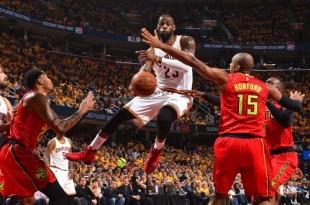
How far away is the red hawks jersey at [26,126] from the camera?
5.73m

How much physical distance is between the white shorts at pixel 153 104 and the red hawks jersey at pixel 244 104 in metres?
1.60

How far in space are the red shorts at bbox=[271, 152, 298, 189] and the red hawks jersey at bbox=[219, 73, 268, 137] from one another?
161 centimetres

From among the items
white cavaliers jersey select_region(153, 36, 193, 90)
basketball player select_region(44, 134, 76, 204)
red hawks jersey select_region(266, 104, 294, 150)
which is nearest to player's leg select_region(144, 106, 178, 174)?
white cavaliers jersey select_region(153, 36, 193, 90)

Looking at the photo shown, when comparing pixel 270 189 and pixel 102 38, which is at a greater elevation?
pixel 102 38

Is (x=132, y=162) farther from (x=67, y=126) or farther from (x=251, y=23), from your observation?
(x=251, y=23)

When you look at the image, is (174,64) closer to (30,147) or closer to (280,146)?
(280,146)

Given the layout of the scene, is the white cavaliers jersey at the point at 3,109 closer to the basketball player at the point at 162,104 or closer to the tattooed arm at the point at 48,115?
the basketball player at the point at 162,104

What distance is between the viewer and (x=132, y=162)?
20375 millimetres

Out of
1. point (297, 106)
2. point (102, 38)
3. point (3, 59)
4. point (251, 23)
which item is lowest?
point (297, 106)

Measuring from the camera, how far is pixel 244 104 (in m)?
5.49

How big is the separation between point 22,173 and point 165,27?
300cm

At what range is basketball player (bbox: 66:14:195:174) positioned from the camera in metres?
6.92

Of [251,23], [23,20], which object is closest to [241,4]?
[251,23]

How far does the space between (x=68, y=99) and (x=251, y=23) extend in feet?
65.0
